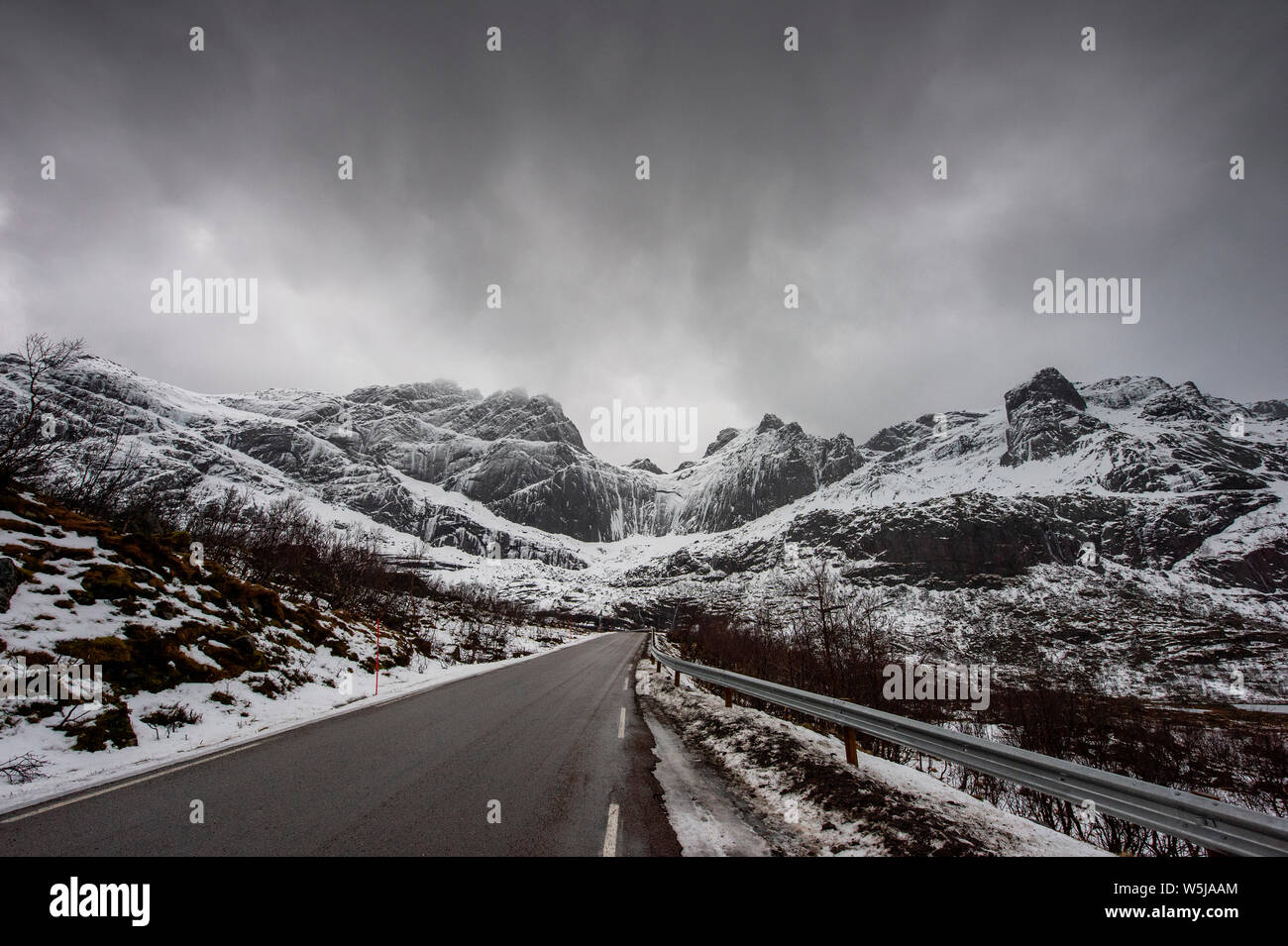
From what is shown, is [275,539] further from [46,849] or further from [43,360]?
[46,849]

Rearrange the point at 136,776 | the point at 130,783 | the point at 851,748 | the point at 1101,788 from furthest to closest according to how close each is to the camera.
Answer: the point at 851,748
the point at 136,776
the point at 130,783
the point at 1101,788

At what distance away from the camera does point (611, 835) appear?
489 centimetres

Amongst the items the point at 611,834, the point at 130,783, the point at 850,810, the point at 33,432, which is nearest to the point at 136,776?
the point at 130,783

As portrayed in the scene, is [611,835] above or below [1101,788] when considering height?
below

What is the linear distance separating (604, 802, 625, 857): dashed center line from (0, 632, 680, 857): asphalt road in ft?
0.08

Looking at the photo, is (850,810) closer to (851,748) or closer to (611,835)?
(851,748)

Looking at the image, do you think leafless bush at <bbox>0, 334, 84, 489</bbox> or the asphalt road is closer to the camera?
the asphalt road

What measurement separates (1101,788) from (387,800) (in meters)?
7.09

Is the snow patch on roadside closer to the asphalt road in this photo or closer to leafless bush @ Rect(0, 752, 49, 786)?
the asphalt road

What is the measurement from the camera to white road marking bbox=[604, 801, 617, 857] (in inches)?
179

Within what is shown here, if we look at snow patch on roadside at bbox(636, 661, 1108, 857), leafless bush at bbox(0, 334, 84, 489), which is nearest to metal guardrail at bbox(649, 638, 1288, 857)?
snow patch on roadside at bbox(636, 661, 1108, 857)

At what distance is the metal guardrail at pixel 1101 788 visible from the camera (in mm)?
3430

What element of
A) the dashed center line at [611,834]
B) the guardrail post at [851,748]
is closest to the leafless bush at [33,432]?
the dashed center line at [611,834]
